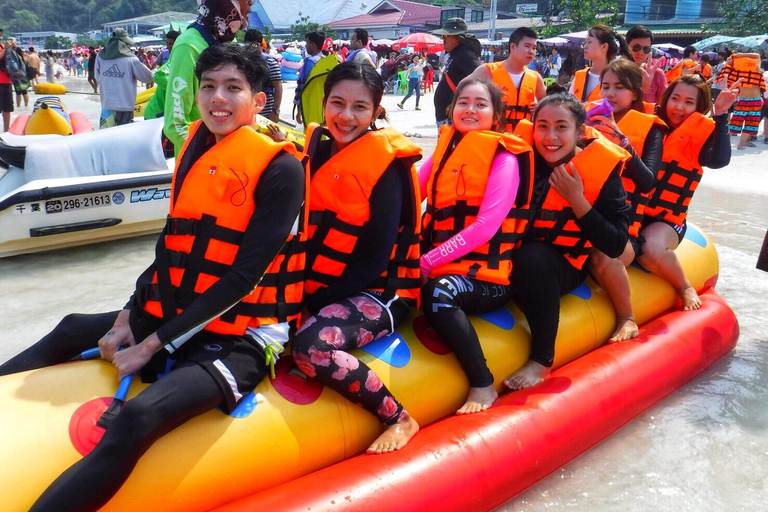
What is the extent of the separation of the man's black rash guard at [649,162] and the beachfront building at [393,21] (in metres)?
43.6

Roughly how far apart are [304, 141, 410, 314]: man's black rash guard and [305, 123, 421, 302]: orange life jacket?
2 centimetres

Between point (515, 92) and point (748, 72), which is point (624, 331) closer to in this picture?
point (515, 92)

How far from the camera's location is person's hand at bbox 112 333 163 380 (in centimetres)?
169

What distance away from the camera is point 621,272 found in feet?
8.66

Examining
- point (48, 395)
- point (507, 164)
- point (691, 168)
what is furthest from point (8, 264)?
point (691, 168)

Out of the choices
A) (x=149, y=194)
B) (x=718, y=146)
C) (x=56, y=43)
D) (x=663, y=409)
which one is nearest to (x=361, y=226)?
(x=663, y=409)

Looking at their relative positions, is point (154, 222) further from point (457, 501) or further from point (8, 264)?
point (457, 501)

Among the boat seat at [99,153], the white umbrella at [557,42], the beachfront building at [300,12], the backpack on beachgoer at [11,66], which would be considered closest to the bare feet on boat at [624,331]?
the boat seat at [99,153]

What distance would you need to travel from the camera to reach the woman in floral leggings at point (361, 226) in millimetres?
1932

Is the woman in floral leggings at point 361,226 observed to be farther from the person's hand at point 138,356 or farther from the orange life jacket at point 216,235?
the person's hand at point 138,356

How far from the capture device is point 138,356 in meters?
1.70

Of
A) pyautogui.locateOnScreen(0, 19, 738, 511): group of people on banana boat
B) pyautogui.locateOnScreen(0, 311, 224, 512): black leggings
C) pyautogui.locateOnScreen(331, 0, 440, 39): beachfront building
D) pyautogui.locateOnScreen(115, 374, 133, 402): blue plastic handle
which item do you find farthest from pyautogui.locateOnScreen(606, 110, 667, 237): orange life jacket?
pyautogui.locateOnScreen(331, 0, 440, 39): beachfront building

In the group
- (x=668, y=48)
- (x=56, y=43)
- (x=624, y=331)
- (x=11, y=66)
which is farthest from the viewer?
(x=56, y=43)

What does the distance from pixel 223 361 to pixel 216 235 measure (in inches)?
13.2
